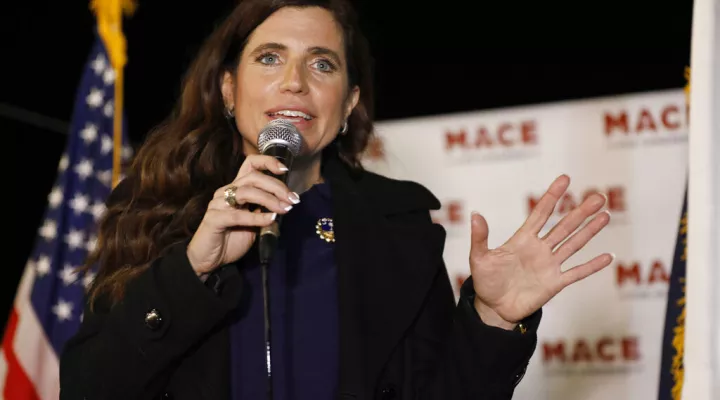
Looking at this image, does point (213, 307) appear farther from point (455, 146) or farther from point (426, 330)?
point (455, 146)

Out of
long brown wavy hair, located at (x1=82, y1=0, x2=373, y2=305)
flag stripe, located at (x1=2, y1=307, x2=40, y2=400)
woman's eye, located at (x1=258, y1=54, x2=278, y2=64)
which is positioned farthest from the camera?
flag stripe, located at (x1=2, y1=307, x2=40, y2=400)

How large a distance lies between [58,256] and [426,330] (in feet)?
6.18

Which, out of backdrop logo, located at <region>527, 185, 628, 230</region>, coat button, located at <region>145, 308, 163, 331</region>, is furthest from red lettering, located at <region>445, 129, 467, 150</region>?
coat button, located at <region>145, 308, 163, 331</region>

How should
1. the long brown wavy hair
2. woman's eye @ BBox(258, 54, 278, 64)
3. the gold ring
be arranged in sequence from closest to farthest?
the gold ring → the long brown wavy hair → woman's eye @ BBox(258, 54, 278, 64)

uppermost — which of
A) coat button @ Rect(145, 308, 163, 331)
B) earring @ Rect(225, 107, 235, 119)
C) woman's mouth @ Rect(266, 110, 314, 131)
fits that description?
earring @ Rect(225, 107, 235, 119)

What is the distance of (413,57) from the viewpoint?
4137 millimetres

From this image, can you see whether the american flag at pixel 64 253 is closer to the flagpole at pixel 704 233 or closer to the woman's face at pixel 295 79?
the woman's face at pixel 295 79

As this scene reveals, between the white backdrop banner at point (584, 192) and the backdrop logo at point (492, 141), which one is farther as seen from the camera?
the backdrop logo at point (492, 141)

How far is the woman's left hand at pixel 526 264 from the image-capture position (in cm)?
188

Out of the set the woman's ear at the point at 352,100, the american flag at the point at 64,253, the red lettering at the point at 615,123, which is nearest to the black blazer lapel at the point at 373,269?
the woman's ear at the point at 352,100

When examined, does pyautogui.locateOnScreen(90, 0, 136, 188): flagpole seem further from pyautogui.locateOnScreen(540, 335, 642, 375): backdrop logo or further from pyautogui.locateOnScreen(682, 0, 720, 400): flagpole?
pyautogui.locateOnScreen(682, 0, 720, 400): flagpole

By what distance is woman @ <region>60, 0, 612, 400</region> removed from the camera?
5.80 ft

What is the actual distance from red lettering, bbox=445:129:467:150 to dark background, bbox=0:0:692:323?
631 millimetres

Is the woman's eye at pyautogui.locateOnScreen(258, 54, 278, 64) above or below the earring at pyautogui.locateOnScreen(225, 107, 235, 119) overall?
above
